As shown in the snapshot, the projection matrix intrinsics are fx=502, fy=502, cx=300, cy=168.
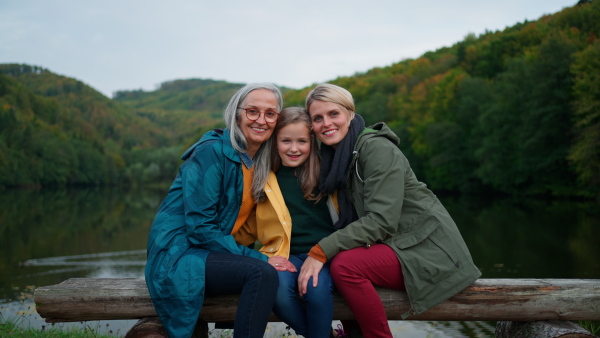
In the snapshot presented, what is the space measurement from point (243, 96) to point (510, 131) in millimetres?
35116

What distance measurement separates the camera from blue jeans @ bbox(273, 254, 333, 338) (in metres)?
3.38

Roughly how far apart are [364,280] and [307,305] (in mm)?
425

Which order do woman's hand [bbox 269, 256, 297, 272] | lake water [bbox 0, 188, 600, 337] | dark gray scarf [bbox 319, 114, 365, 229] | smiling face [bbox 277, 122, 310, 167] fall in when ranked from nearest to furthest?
1. woman's hand [bbox 269, 256, 297, 272]
2. dark gray scarf [bbox 319, 114, 365, 229]
3. smiling face [bbox 277, 122, 310, 167]
4. lake water [bbox 0, 188, 600, 337]

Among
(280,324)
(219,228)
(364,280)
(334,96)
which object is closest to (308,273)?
(364,280)

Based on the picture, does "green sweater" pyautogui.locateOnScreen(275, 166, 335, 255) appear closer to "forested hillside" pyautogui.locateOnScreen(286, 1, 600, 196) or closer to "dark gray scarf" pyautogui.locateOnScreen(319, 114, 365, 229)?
"dark gray scarf" pyautogui.locateOnScreen(319, 114, 365, 229)

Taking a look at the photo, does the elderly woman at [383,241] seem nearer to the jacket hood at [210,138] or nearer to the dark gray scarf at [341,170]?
the dark gray scarf at [341,170]

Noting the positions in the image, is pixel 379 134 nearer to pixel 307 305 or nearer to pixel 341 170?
pixel 341 170

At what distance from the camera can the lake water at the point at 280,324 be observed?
873 centimetres

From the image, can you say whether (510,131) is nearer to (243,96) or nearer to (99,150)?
(243,96)

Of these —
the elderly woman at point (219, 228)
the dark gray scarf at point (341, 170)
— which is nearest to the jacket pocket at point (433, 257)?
the dark gray scarf at point (341, 170)

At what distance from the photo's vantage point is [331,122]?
3797 mm

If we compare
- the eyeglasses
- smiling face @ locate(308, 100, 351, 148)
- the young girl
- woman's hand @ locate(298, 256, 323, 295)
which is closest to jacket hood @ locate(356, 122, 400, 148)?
smiling face @ locate(308, 100, 351, 148)

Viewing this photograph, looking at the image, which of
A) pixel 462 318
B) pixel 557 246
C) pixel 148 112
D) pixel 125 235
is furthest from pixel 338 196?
pixel 148 112

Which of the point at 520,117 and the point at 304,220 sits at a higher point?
the point at 304,220
